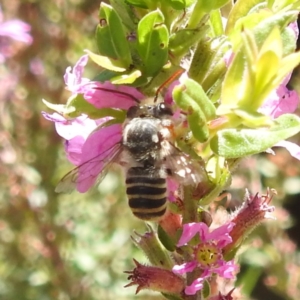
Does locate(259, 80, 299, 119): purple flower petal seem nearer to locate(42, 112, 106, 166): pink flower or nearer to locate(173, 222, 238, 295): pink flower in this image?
locate(173, 222, 238, 295): pink flower

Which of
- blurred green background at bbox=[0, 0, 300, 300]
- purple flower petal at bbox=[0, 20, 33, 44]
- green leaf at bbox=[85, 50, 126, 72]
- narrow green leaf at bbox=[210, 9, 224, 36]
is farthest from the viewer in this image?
blurred green background at bbox=[0, 0, 300, 300]

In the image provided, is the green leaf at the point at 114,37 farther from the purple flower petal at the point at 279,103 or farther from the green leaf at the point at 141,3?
the purple flower petal at the point at 279,103

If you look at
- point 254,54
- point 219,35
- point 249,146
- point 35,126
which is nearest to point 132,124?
point 219,35

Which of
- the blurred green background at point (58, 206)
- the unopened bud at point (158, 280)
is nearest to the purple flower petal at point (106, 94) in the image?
the unopened bud at point (158, 280)

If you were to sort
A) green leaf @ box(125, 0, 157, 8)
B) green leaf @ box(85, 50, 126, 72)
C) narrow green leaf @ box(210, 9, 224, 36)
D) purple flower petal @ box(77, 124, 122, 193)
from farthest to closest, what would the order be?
purple flower petal @ box(77, 124, 122, 193), narrow green leaf @ box(210, 9, 224, 36), green leaf @ box(125, 0, 157, 8), green leaf @ box(85, 50, 126, 72)

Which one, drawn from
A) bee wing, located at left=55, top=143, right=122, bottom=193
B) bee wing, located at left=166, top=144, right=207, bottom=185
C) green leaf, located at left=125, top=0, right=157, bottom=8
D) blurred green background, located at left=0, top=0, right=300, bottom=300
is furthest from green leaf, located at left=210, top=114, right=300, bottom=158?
blurred green background, located at left=0, top=0, right=300, bottom=300

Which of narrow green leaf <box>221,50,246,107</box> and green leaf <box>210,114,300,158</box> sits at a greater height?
narrow green leaf <box>221,50,246,107</box>

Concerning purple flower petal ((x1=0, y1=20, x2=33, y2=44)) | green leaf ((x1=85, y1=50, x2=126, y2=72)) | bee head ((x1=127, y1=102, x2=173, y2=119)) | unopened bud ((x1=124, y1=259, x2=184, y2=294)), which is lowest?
purple flower petal ((x1=0, y1=20, x2=33, y2=44))
